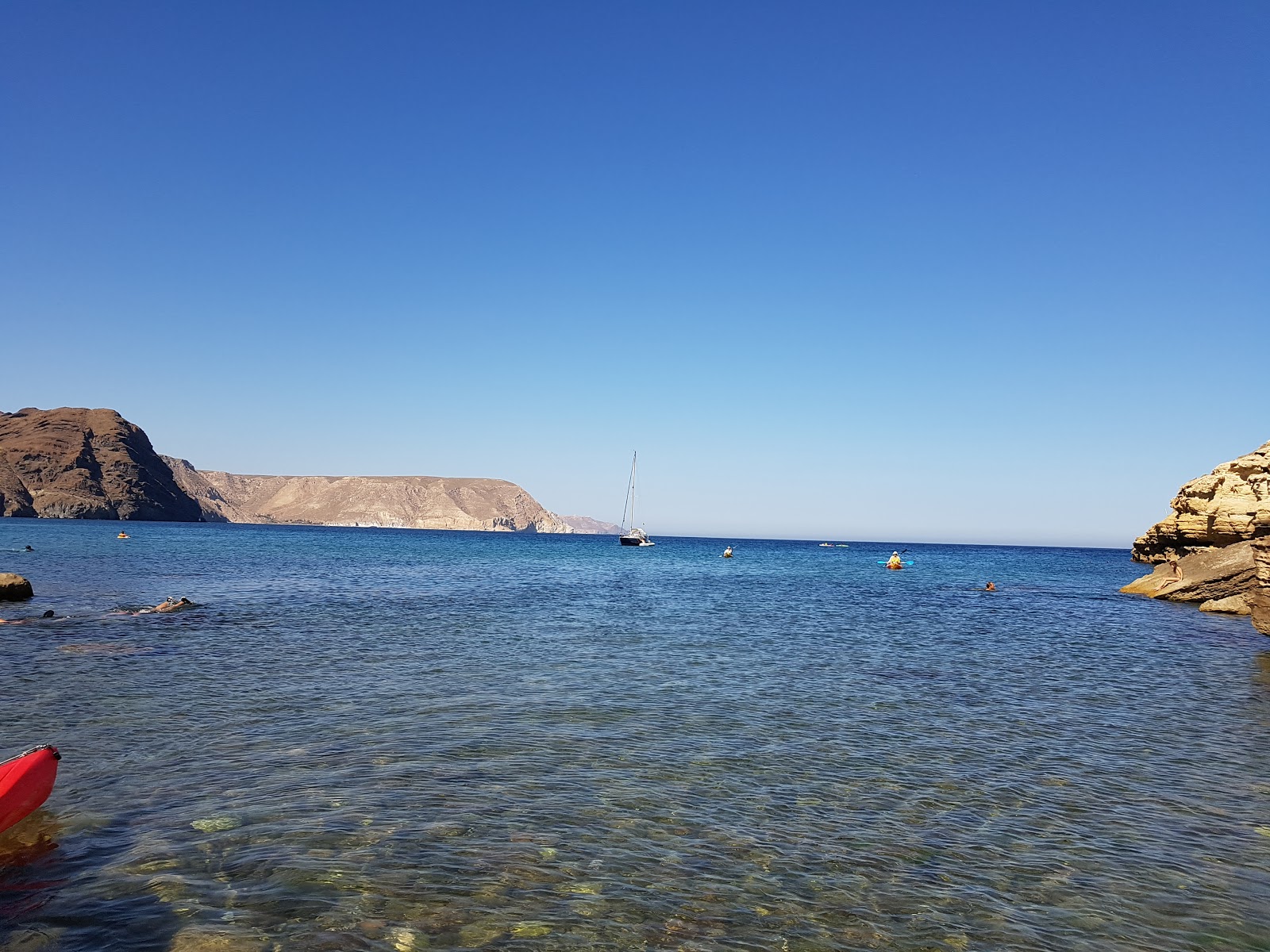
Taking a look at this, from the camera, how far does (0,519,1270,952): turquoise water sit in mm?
7215

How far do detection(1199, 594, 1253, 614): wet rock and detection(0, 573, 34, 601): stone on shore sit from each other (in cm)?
6053

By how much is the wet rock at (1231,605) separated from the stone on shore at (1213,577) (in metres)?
0.72

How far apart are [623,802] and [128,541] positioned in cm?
10779

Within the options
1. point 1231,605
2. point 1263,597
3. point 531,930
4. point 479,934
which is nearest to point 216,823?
point 479,934

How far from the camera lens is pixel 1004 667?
2323cm

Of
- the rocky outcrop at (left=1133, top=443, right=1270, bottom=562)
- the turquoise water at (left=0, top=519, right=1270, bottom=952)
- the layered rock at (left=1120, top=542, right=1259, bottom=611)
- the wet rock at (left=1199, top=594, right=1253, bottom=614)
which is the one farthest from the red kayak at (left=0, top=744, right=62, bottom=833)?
the rocky outcrop at (left=1133, top=443, right=1270, bottom=562)

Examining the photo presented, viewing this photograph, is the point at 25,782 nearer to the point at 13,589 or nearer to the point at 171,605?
the point at 171,605

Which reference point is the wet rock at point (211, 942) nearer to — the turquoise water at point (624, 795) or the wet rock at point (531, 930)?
the turquoise water at point (624, 795)

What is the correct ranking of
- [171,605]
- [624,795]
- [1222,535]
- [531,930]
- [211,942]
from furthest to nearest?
[1222,535] < [171,605] < [624,795] < [531,930] < [211,942]

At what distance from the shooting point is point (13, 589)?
32812mm

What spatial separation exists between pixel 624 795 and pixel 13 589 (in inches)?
1391

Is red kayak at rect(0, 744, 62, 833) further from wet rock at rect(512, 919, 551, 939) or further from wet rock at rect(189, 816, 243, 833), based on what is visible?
wet rock at rect(512, 919, 551, 939)

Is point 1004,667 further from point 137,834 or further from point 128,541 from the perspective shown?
point 128,541

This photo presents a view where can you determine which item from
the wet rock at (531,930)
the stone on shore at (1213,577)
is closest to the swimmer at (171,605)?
the wet rock at (531,930)
